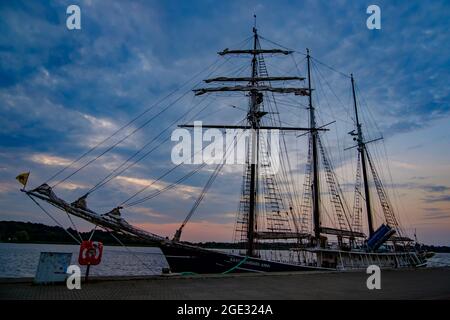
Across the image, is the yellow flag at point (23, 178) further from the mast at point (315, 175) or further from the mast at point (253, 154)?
the mast at point (315, 175)

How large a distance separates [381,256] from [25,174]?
3238 cm

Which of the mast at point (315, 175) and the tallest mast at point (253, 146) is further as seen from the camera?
the mast at point (315, 175)

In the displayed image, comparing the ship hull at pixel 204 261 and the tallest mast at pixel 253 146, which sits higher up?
the tallest mast at pixel 253 146

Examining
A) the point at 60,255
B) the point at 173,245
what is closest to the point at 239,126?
the point at 173,245

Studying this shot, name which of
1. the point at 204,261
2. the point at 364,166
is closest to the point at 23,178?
the point at 204,261

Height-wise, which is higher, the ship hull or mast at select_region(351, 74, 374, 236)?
mast at select_region(351, 74, 374, 236)

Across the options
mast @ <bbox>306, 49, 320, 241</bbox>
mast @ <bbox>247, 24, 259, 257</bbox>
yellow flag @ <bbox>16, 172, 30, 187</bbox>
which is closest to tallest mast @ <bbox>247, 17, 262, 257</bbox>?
mast @ <bbox>247, 24, 259, 257</bbox>

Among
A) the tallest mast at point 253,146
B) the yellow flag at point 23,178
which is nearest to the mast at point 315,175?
the tallest mast at point 253,146

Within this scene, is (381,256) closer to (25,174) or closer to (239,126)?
(239,126)

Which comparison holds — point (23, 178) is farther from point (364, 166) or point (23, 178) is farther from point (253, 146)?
point (364, 166)

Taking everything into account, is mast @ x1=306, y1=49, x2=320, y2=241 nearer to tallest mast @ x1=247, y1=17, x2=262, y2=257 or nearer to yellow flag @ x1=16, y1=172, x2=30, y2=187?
tallest mast @ x1=247, y1=17, x2=262, y2=257
